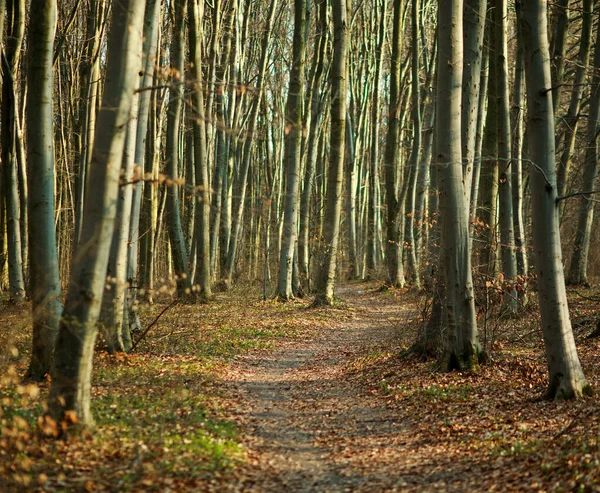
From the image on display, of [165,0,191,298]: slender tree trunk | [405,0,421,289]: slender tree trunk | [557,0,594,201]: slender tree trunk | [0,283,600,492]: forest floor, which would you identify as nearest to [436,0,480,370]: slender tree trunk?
[0,283,600,492]: forest floor

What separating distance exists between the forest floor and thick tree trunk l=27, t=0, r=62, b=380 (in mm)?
618

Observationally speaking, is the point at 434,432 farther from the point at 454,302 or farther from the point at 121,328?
the point at 121,328

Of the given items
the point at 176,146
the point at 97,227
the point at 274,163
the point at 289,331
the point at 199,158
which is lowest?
the point at 289,331

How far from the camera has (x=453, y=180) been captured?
31.3 ft

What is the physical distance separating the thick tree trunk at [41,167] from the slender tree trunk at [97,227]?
270cm

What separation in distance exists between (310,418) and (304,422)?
0.72 ft

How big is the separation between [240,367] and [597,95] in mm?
12891

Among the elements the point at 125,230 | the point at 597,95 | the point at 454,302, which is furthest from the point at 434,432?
the point at 597,95

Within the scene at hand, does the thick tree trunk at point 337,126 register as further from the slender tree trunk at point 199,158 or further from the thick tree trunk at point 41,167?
the thick tree trunk at point 41,167

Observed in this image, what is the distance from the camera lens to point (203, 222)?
1914cm

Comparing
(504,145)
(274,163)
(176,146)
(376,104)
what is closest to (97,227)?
(504,145)

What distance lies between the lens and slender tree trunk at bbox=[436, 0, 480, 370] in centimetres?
952

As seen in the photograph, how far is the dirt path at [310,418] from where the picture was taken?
247 inches

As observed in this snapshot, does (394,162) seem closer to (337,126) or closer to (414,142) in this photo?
(414,142)
